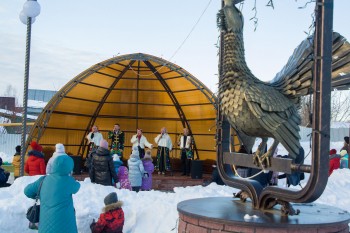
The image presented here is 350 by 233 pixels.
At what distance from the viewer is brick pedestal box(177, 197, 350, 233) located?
3.67 metres

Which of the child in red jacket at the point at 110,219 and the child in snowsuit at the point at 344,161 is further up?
the child in snowsuit at the point at 344,161

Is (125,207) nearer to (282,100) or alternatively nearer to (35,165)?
(35,165)

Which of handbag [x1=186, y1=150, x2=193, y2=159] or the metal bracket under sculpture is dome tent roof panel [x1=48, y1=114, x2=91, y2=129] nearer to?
handbag [x1=186, y1=150, x2=193, y2=159]

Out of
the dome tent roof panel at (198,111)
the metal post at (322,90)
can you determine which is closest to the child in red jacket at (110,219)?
the metal post at (322,90)

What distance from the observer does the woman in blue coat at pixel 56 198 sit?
228 inches

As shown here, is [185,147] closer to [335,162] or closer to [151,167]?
[151,167]

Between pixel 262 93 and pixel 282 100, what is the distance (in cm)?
20

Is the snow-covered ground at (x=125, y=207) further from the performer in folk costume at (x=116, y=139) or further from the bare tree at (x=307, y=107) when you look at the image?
the performer in folk costume at (x=116, y=139)

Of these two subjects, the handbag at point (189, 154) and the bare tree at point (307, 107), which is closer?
the bare tree at point (307, 107)

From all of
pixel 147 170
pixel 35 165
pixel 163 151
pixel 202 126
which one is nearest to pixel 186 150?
pixel 163 151

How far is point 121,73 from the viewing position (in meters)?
17.4

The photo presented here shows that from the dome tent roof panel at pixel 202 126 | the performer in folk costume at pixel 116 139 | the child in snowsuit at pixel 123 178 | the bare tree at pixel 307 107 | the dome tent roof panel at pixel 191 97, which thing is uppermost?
the dome tent roof panel at pixel 191 97

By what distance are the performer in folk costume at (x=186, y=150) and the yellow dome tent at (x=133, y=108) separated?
1.41 m

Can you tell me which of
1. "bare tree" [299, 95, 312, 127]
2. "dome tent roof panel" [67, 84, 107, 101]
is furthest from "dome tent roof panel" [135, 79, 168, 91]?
"bare tree" [299, 95, 312, 127]
